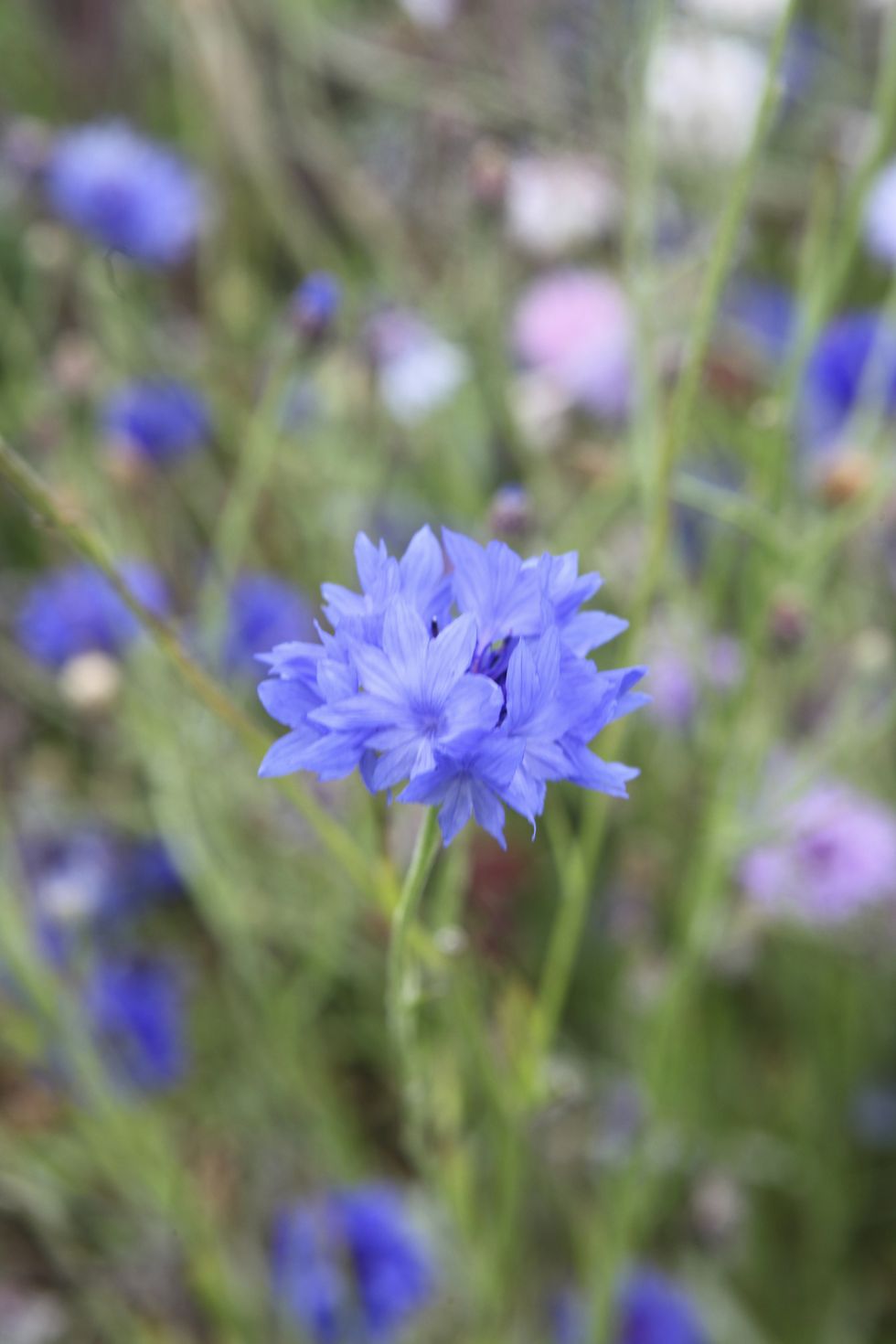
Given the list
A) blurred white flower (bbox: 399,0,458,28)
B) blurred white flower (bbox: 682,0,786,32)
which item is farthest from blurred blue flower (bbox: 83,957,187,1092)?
blurred white flower (bbox: 682,0,786,32)

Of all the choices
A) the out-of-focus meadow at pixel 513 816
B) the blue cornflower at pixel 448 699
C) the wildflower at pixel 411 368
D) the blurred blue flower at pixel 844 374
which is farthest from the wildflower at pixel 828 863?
the blue cornflower at pixel 448 699

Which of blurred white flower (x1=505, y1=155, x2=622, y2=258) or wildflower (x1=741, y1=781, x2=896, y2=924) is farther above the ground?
blurred white flower (x1=505, y1=155, x2=622, y2=258)

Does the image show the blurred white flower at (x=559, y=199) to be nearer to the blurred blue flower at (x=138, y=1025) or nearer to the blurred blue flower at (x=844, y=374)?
the blurred blue flower at (x=844, y=374)

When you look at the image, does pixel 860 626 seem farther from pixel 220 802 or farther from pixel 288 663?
pixel 288 663

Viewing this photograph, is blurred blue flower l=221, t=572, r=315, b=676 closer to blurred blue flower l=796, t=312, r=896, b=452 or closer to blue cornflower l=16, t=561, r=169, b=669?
blue cornflower l=16, t=561, r=169, b=669

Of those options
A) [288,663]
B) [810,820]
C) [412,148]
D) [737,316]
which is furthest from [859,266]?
[288,663]
